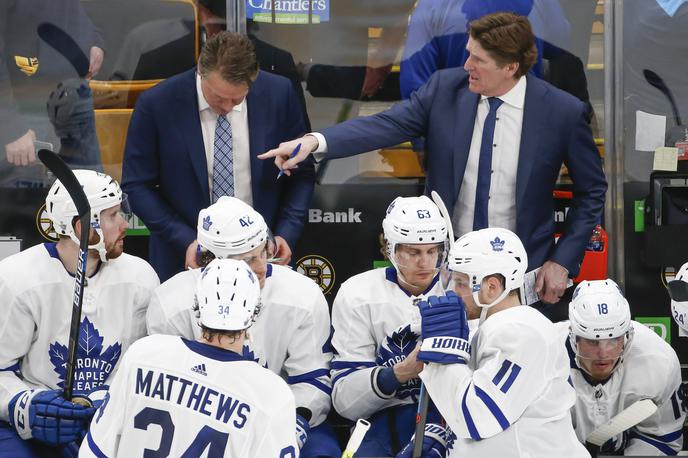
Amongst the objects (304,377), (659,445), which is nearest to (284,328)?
(304,377)

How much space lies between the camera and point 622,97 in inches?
233

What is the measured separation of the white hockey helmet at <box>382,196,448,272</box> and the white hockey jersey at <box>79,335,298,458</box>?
1288mm

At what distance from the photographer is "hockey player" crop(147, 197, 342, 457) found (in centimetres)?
458

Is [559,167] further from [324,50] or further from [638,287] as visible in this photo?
[324,50]

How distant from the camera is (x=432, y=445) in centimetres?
436

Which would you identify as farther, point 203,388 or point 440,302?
point 440,302

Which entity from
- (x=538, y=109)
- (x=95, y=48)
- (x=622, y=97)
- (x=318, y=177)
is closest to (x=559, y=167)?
(x=538, y=109)

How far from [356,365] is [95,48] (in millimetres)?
2155

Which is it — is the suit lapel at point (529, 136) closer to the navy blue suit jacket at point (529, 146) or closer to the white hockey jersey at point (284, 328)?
the navy blue suit jacket at point (529, 146)

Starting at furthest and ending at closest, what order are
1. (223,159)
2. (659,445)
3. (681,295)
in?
(223,159) → (681,295) → (659,445)

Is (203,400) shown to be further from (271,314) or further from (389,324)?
(389,324)

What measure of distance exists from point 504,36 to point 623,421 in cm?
155

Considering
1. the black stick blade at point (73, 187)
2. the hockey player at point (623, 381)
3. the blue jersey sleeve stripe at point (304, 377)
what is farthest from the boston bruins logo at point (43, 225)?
the hockey player at point (623, 381)

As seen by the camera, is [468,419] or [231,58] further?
[231,58]
